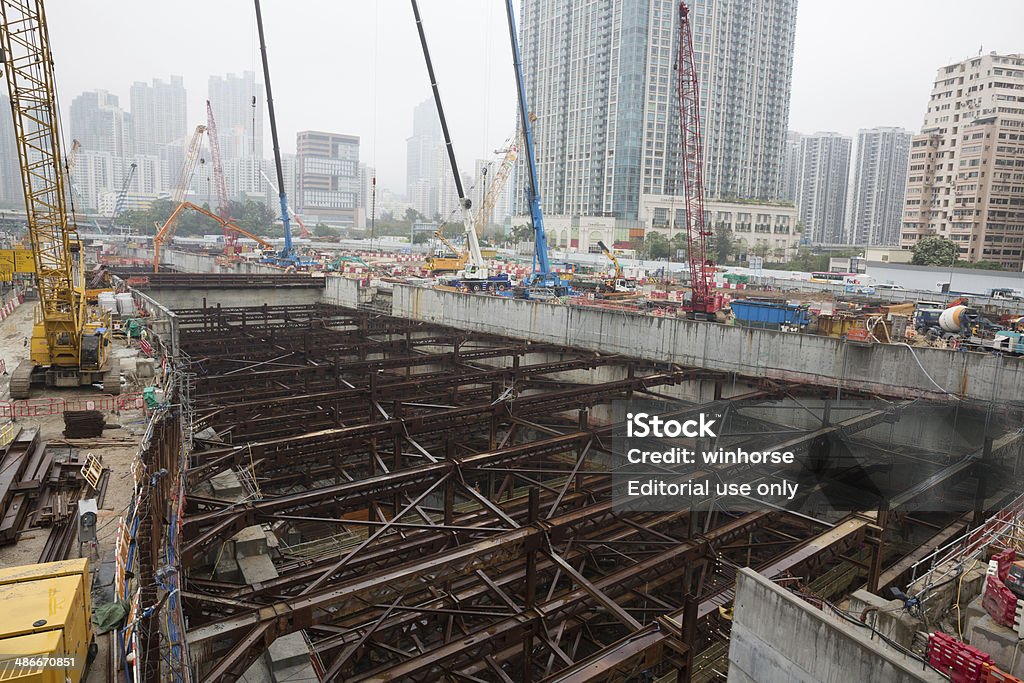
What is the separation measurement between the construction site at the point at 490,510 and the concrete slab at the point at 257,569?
0.26 feet

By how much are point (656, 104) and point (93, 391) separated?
4275 inches

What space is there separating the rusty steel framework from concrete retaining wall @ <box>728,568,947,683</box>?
750mm

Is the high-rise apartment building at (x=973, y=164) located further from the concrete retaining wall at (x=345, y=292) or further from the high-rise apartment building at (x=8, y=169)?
the high-rise apartment building at (x=8, y=169)

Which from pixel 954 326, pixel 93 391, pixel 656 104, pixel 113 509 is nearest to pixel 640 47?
pixel 656 104

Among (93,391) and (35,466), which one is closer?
(35,466)

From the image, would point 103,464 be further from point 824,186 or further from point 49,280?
point 824,186

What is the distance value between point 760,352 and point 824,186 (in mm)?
179661

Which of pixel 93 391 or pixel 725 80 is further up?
pixel 725 80

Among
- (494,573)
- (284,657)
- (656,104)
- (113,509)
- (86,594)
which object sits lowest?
(494,573)

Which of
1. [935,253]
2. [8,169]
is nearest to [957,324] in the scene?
[935,253]

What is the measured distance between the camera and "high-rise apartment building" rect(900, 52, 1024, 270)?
87.0 metres

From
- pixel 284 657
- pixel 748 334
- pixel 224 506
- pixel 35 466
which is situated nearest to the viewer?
pixel 284 657

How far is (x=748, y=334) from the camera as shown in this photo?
1083 inches

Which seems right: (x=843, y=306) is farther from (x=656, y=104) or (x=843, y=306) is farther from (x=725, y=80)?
(x=725, y=80)
